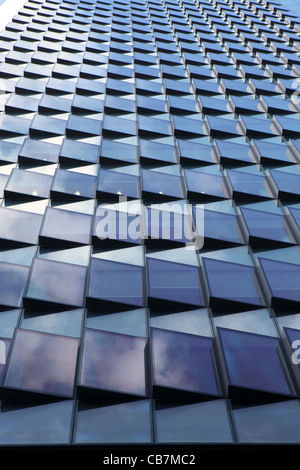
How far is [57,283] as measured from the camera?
1265 cm

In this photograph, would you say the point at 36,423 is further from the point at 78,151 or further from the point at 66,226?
the point at 78,151

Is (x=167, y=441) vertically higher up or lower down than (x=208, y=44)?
lower down

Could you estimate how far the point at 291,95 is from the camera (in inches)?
1035

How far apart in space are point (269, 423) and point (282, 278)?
481 cm

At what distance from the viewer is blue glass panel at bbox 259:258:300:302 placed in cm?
1226

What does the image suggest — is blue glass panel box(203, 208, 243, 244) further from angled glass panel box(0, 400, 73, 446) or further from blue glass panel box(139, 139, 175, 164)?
angled glass panel box(0, 400, 73, 446)

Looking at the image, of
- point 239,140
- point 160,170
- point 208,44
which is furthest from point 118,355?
point 208,44

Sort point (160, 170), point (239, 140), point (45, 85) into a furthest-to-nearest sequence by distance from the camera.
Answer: point (45, 85), point (239, 140), point (160, 170)

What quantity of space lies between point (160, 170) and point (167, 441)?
39.8ft

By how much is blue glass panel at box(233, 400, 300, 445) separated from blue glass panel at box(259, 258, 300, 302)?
3.45 metres

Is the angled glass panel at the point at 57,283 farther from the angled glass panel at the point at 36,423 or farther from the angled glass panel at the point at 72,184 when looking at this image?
the angled glass panel at the point at 72,184
